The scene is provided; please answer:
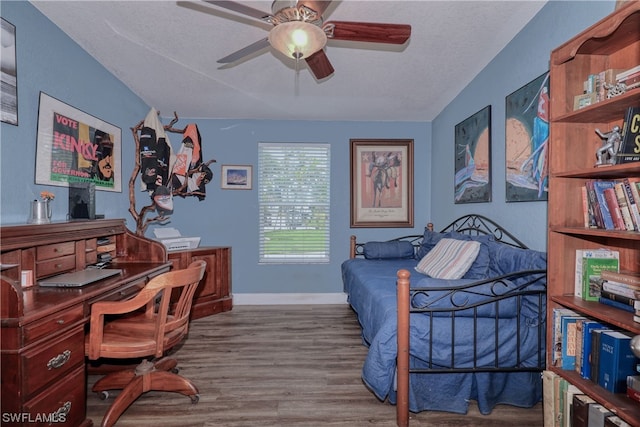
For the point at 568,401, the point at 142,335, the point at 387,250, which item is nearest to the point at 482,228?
the point at 387,250

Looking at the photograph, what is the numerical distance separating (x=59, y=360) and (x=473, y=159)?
3.45 m

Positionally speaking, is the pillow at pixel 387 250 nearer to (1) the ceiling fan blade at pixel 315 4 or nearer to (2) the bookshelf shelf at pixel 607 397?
(2) the bookshelf shelf at pixel 607 397

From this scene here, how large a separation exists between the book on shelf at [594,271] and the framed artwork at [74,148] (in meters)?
3.26

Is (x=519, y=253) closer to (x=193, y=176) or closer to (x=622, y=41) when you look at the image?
(x=622, y=41)

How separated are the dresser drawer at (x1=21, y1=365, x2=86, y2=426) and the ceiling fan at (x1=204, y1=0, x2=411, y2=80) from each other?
1.98m

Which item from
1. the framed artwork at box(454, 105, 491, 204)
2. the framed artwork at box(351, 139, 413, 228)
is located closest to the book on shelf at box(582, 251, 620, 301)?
the framed artwork at box(454, 105, 491, 204)

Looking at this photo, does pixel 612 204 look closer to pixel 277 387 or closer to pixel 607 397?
pixel 607 397

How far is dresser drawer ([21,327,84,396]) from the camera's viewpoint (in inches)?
54.0

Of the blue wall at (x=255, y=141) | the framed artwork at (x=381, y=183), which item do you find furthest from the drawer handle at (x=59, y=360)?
the framed artwork at (x=381, y=183)

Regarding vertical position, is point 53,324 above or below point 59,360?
above

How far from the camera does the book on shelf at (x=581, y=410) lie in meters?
1.39

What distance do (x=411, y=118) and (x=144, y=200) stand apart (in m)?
3.62

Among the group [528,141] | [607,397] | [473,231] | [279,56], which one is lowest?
[607,397]

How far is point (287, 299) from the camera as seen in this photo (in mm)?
4375
